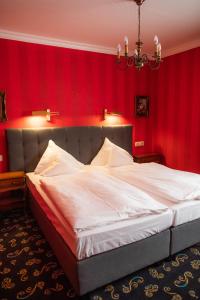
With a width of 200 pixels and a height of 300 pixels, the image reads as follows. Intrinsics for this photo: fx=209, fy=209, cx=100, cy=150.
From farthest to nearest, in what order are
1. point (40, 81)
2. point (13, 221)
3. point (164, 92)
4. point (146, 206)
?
1. point (164, 92)
2. point (40, 81)
3. point (13, 221)
4. point (146, 206)

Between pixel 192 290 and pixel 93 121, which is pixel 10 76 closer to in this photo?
pixel 93 121

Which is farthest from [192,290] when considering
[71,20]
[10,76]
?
[10,76]

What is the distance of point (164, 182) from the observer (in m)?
2.76

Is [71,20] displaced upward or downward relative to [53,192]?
upward

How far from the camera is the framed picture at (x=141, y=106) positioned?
15.7ft

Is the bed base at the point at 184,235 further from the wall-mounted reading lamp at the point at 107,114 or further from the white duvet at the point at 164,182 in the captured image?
the wall-mounted reading lamp at the point at 107,114

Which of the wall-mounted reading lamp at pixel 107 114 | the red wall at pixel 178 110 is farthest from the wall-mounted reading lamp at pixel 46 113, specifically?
the red wall at pixel 178 110

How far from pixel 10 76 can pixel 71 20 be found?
134 centimetres

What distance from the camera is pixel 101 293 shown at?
1.86m

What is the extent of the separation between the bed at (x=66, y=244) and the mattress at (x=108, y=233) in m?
0.03

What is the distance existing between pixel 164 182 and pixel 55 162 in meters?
1.74

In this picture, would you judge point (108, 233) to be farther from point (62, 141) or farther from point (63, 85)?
point (63, 85)

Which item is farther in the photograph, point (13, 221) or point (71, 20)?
point (13, 221)

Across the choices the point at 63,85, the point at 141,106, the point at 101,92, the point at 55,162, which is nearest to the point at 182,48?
the point at 141,106
